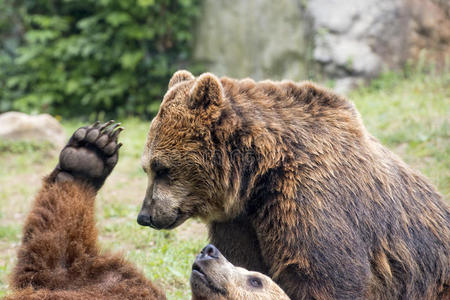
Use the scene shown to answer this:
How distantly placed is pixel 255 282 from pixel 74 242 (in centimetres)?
122

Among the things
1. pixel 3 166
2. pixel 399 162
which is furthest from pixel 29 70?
pixel 399 162

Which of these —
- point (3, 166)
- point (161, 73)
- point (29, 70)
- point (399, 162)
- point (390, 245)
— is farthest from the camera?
point (29, 70)

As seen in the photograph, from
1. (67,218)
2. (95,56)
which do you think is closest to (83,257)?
(67,218)

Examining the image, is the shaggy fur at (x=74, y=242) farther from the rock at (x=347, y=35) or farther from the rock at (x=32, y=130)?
the rock at (x=347, y=35)

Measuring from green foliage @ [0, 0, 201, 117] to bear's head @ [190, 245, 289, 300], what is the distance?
8.15m

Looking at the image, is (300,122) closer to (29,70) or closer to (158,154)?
(158,154)

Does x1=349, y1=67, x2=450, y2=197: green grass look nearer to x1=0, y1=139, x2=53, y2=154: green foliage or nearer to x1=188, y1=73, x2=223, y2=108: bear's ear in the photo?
x1=188, y1=73, x2=223, y2=108: bear's ear

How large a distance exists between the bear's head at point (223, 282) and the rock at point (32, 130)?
19.8 ft

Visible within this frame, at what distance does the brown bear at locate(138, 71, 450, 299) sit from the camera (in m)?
3.40

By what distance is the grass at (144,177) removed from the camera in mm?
5195

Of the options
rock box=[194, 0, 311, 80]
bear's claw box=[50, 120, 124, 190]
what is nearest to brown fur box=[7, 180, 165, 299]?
bear's claw box=[50, 120, 124, 190]

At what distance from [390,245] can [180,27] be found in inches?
345

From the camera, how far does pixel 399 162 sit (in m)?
4.08

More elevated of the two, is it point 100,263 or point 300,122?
point 300,122
